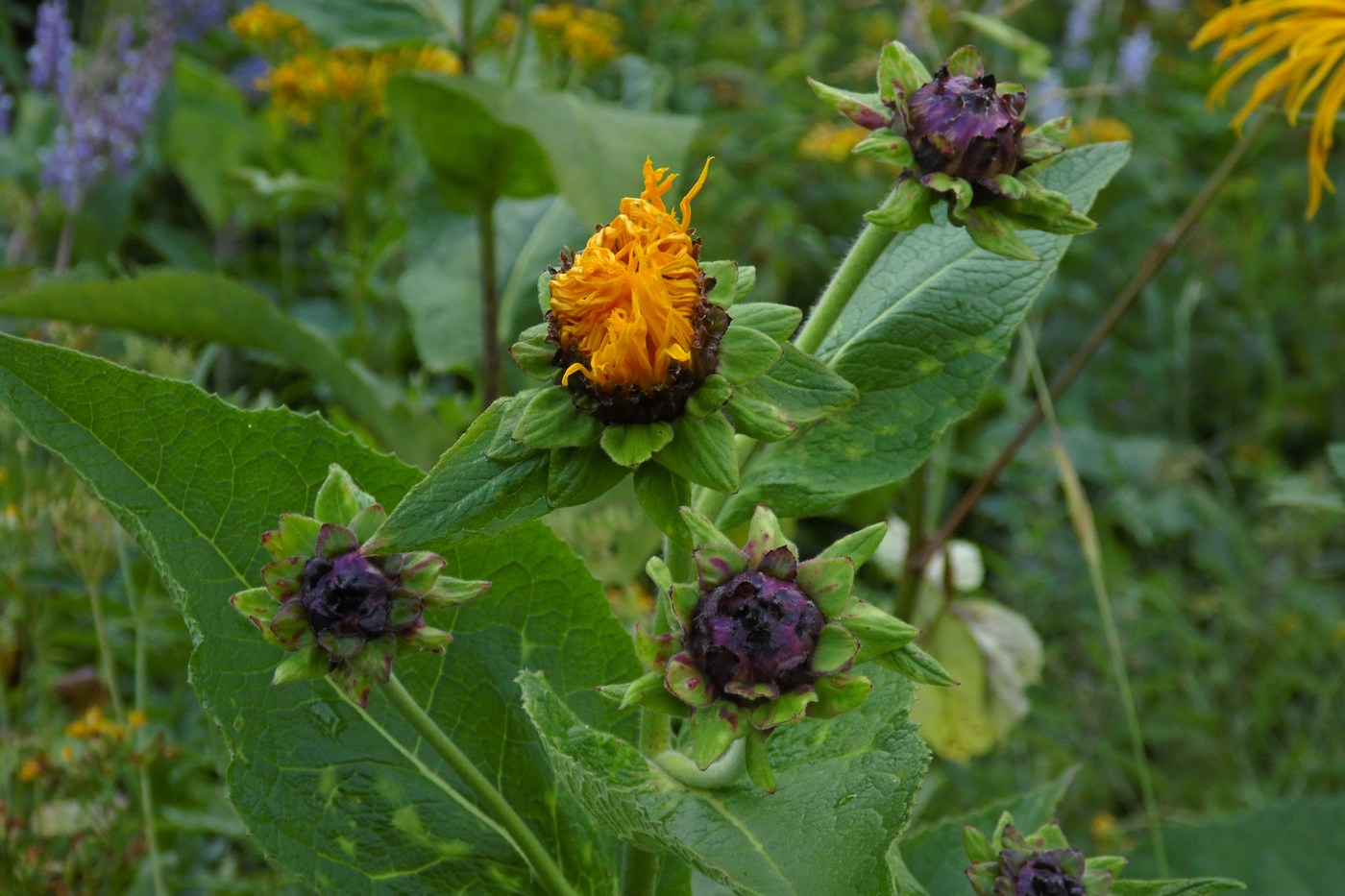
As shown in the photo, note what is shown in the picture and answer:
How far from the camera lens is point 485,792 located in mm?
968

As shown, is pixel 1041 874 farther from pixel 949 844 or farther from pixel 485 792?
pixel 485 792

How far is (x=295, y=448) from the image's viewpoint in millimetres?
1018

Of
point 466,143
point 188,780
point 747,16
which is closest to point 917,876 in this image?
point 188,780

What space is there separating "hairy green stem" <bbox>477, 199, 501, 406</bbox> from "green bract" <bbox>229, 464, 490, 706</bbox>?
4.03ft

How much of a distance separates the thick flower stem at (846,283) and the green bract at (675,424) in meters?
0.08

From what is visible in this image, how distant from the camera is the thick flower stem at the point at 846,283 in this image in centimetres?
94

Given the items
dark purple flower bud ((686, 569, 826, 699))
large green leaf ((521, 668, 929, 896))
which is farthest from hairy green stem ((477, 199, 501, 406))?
dark purple flower bud ((686, 569, 826, 699))

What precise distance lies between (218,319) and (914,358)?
1.20 metres

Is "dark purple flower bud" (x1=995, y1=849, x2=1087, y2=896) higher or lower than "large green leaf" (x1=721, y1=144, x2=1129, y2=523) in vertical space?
lower

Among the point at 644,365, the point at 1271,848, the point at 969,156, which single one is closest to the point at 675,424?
the point at 644,365

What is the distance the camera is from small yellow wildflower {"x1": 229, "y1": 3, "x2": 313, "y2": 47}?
2.50 metres

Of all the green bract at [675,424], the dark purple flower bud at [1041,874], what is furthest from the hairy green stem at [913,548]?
the green bract at [675,424]

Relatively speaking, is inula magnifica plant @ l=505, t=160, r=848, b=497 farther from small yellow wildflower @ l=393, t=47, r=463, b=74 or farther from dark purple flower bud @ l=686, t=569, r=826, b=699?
small yellow wildflower @ l=393, t=47, r=463, b=74

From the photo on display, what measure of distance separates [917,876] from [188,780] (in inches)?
42.1
